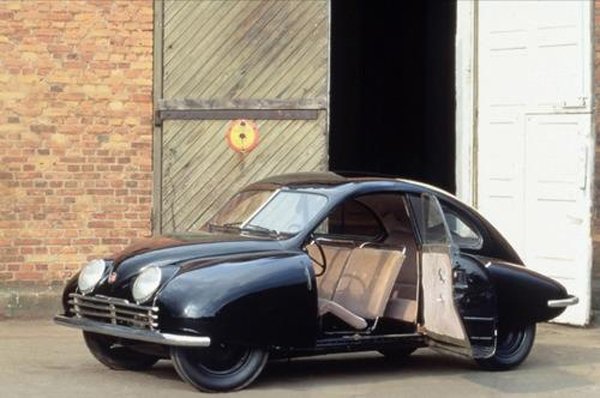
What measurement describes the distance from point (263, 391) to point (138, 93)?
509 centimetres

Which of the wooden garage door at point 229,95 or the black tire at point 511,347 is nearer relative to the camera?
the black tire at point 511,347

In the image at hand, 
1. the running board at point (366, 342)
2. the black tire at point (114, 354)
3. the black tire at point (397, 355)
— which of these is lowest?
the black tire at point (397, 355)

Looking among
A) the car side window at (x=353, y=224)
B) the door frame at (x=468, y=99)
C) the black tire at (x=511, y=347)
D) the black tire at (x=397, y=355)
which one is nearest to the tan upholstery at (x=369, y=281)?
the car side window at (x=353, y=224)

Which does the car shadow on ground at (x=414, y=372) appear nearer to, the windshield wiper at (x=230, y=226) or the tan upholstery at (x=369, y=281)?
the tan upholstery at (x=369, y=281)

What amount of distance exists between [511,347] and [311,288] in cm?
212

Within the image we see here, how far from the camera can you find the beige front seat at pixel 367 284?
30.3 ft

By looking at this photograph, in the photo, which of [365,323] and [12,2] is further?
[12,2]

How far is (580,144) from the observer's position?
40.8 feet

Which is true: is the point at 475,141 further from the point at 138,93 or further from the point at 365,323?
the point at 365,323

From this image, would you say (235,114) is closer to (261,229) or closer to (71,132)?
(71,132)

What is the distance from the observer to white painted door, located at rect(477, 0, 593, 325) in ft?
40.8

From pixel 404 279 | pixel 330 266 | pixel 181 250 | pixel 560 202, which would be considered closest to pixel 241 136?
pixel 560 202

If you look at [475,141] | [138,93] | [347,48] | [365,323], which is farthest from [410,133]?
[365,323]

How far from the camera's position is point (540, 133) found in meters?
12.8
